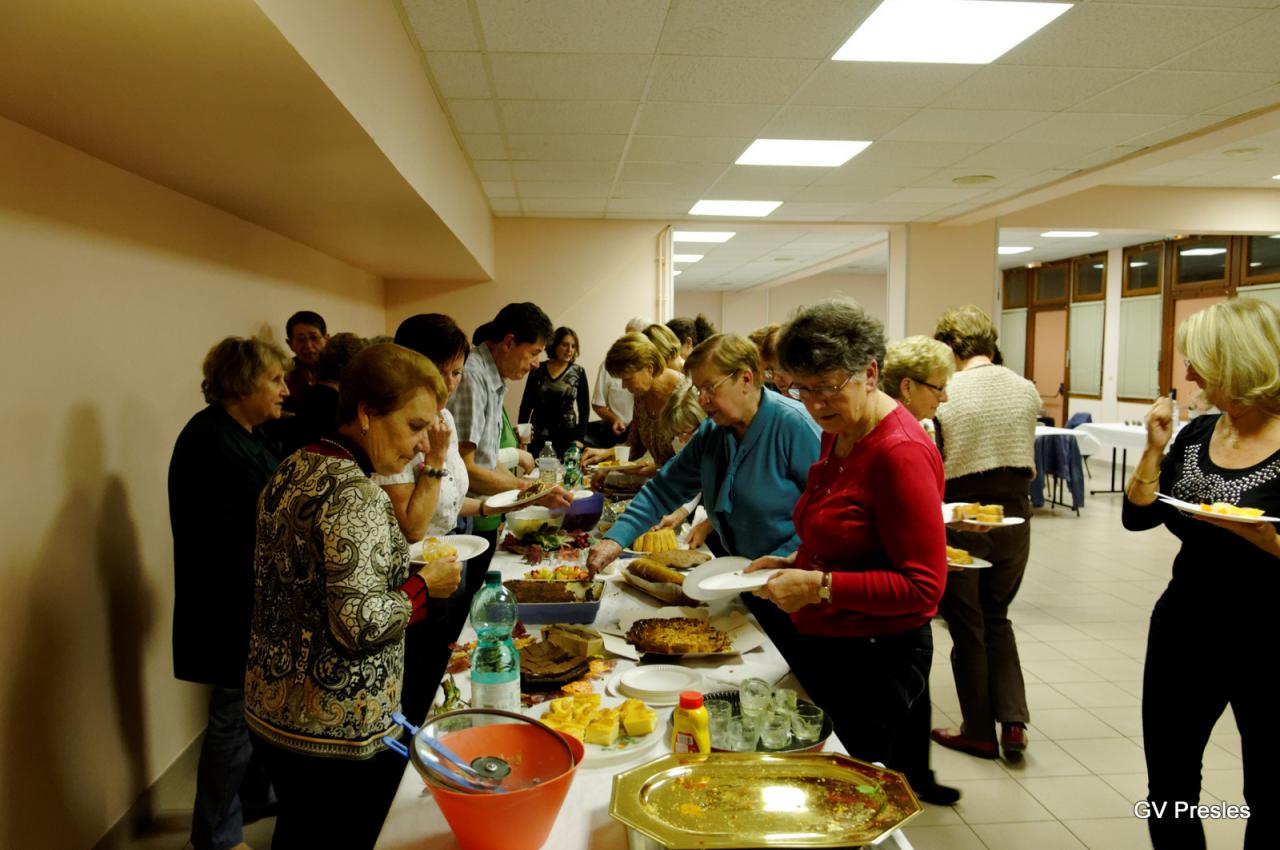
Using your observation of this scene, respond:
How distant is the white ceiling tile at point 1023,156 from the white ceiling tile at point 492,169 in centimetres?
307

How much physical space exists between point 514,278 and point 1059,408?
28.4ft

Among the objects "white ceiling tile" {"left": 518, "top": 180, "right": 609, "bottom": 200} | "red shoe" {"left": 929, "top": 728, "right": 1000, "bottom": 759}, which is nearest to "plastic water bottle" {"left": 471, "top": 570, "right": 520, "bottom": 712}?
"red shoe" {"left": 929, "top": 728, "right": 1000, "bottom": 759}

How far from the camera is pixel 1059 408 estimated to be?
461 inches

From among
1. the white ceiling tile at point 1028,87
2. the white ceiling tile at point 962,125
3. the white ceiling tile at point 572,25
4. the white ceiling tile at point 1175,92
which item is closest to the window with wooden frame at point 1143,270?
the white ceiling tile at point 1175,92

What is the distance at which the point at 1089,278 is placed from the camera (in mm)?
11031

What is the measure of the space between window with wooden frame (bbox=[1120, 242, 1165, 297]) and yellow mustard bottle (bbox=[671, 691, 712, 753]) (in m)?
10.7

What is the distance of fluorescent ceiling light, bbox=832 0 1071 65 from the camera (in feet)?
9.77

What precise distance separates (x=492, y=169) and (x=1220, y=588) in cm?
484

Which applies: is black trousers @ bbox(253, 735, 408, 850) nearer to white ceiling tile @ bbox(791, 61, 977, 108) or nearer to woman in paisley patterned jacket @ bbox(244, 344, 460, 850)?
woman in paisley patterned jacket @ bbox(244, 344, 460, 850)

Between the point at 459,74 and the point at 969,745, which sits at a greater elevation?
the point at 459,74

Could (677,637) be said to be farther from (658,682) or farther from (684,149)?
(684,149)

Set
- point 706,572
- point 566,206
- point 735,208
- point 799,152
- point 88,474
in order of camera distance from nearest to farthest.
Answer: point 706,572 < point 88,474 < point 799,152 < point 566,206 < point 735,208

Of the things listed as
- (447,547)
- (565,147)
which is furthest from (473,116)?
(447,547)

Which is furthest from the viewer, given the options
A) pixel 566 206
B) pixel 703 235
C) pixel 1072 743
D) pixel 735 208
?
pixel 703 235
